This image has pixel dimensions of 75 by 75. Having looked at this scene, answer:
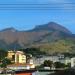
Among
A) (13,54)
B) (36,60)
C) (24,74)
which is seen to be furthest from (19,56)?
(24,74)

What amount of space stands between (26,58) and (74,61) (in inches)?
758

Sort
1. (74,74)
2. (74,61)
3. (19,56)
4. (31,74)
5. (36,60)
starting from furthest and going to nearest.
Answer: (36,60) < (19,56) < (74,61) < (31,74) < (74,74)

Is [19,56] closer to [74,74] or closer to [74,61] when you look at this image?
[74,61]

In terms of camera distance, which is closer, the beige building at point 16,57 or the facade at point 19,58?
the beige building at point 16,57

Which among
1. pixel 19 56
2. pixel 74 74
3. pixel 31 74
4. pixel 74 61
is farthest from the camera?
pixel 19 56

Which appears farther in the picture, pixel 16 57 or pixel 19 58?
pixel 19 58

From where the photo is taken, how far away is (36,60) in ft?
442

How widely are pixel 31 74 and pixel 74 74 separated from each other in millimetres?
4744

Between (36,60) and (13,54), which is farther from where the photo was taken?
(36,60)

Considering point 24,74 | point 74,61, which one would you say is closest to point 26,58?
point 74,61

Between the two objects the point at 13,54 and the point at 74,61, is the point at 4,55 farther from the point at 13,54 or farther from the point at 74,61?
the point at 74,61

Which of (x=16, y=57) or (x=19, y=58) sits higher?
(x=16, y=57)

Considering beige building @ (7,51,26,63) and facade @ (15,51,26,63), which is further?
facade @ (15,51,26,63)

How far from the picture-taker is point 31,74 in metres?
36.9
